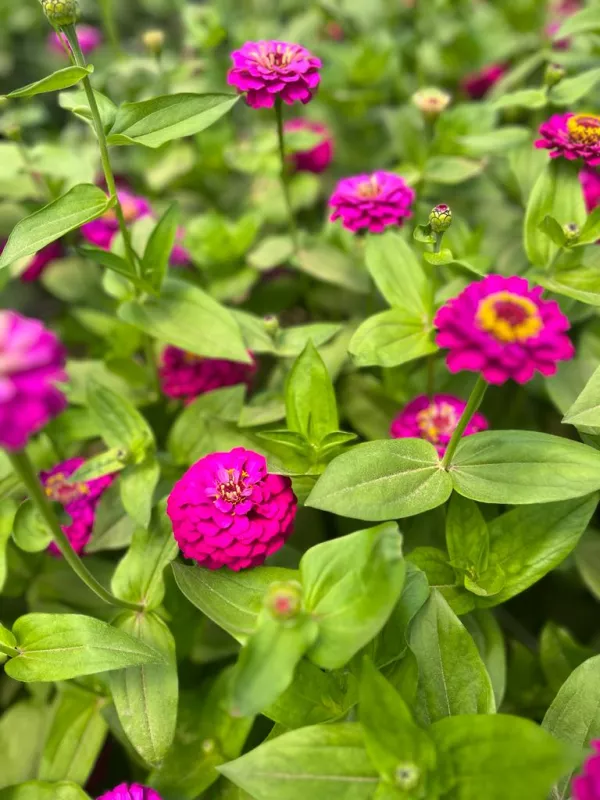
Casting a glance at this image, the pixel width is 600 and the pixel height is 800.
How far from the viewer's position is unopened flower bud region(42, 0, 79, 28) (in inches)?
27.2

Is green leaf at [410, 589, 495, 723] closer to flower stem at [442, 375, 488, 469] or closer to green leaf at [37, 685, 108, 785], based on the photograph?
flower stem at [442, 375, 488, 469]

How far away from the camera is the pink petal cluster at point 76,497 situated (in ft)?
2.93

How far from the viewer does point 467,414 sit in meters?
0.69

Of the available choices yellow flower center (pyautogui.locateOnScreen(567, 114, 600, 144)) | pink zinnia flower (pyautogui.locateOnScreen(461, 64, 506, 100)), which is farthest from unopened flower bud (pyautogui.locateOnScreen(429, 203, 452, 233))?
pink zinnia flower (pyautogui.locateOnScreen(461, 64, 506, 100))

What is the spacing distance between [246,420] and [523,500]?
1.22 feet

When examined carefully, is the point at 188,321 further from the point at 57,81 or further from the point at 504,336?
the point at 504,336

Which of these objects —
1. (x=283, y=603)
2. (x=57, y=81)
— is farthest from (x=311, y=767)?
(x=57, y=81)

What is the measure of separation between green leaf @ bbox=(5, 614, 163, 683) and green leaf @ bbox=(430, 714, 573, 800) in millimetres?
304

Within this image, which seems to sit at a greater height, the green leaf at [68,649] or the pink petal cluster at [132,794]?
the green leaf at [68,649]

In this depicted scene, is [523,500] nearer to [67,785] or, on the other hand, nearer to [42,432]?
[67,785]

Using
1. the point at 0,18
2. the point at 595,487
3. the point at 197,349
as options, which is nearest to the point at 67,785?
the point at 197,349

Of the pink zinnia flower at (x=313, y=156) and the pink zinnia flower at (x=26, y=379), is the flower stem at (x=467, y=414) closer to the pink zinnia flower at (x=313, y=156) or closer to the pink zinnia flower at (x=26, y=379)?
the pink zinnia flower at (x=26, y=379)

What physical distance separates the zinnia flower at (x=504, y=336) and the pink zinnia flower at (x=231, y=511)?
26 centimetres

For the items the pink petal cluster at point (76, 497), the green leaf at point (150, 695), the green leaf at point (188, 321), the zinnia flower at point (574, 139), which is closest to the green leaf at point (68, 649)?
the green leaf at point (150, 695)
